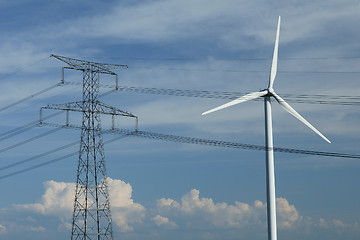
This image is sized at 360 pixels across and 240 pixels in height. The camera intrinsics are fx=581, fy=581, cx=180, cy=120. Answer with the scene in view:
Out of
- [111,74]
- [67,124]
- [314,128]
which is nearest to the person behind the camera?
[314,128]

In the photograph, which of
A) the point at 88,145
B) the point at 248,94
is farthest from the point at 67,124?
the point at 248,94

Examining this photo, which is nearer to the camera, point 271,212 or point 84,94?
point 271,212

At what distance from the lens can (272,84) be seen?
85938 millimetres

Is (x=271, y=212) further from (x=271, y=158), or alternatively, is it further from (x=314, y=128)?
(x=314, y=128)

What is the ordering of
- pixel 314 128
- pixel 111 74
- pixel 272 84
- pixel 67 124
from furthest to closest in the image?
1. pixel 111 74
2. pixel 67 124
3. pixel 272 84
4. pixel 314 128

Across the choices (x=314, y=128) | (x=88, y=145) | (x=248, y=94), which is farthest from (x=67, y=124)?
(x=314, y=128)

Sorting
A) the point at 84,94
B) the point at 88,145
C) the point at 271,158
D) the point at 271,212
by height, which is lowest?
the point at 271,212

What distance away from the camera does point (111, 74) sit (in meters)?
112

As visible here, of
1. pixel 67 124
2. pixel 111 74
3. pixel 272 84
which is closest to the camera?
pixel 272 84

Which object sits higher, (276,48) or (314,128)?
(276,48)

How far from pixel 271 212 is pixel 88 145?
3897cm

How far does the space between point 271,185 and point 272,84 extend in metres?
15.0

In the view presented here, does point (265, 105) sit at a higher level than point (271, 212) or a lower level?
higher

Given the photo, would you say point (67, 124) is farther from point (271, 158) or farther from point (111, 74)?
point (271, 158)
